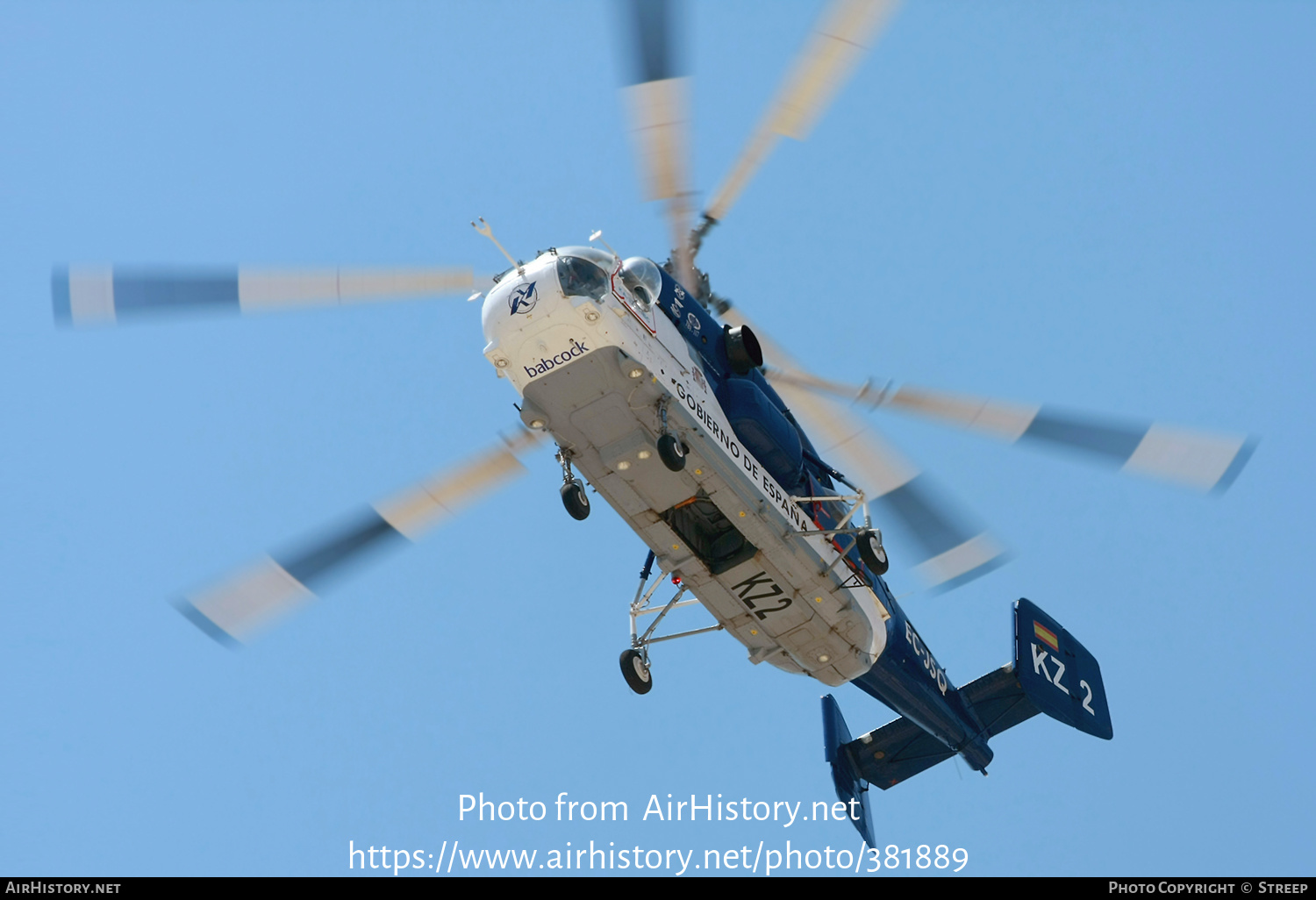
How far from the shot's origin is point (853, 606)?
712 inches

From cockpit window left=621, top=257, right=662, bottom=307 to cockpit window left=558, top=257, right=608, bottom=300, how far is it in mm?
454

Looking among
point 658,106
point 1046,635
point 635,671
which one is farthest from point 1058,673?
point 658,106

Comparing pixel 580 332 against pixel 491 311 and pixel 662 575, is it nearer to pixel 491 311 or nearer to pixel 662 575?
pixel 491 311

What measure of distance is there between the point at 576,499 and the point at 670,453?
42.7 inches

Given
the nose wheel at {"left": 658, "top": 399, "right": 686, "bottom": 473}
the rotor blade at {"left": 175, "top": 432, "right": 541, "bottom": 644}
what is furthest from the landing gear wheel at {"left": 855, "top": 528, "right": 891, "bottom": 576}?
the rotor blade at {"left": 175, "top": 432, "right": 541, "bottom": 644}

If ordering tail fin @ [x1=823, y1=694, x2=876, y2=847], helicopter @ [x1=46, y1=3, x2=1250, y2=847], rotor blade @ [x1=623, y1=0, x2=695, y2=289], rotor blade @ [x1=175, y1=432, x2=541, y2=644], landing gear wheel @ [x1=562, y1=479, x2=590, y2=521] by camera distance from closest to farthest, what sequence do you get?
rotor blade @ [x1=623, y1=0, x2=695, y2=289] → helicopter @ [x1=46, y1=3, x2=1250, y2=847] → rotor blade @ [x1=175, y1=432, x2=541, y2=644] → landing gear wheel @ [x1=562, y1=479, x2=590, y2=521] → tail fin @ [x1=823, y1=694, x2=876, y2=847]

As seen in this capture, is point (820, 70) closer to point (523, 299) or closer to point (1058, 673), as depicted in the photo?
point (523, 299)

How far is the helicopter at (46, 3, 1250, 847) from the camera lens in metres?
14.4

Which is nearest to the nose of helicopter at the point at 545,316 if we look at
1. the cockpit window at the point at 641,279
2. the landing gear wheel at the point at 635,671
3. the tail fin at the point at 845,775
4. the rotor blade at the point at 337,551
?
the cockpit window at the point at 641,279

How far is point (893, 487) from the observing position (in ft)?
55.3

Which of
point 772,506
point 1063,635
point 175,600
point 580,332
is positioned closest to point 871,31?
point 580,332

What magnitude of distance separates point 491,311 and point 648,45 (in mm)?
3490

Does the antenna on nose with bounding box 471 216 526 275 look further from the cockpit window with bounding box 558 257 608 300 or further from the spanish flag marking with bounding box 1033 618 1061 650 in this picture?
the spanish flag marking with bounding box 1033 618 1061 650

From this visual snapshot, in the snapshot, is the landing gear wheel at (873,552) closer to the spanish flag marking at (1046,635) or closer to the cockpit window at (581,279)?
the cockpit window at (581,279)
